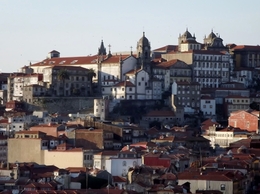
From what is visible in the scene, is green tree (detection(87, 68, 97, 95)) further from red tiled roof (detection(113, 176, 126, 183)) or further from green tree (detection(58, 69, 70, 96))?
red tiled roof (detection(113, 176, 126, 183))

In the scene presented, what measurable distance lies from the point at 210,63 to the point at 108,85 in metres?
9.86

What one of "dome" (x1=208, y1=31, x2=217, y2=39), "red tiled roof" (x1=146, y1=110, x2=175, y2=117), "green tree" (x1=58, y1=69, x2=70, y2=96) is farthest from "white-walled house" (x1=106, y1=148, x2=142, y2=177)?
"dome" (x1=208, y1=31, x2=217, y2=39)

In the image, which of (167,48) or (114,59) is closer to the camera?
(114,59)

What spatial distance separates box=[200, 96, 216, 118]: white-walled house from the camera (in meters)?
99.7

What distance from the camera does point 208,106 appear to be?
99.9 meters

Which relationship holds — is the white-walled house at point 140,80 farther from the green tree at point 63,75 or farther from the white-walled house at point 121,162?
the white-walled house at point 121,162

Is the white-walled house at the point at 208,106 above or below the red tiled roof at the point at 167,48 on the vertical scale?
below

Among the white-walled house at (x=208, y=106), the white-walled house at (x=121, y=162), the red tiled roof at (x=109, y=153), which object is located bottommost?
the white-walled house at (x=121, y=162)

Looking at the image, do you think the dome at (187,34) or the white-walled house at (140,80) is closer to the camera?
the white-walled house at (140,80)

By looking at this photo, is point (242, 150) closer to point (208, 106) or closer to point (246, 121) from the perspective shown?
point (246, 121)

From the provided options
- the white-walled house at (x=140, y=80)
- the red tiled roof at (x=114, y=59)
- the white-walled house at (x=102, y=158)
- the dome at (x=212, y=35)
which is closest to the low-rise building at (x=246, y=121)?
the white-walled house at (x=140, y=80)

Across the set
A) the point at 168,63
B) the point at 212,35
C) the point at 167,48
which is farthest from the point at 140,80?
the point at 167,48

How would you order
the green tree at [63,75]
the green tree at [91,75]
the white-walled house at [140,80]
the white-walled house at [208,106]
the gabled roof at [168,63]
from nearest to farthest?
the white-walled house at [140,80] → the white-walled house at [208,106] → the green tree at [63,75] → the green tree at [91,75] → the gabled roof at [168,63]

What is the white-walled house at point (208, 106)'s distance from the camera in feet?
327
